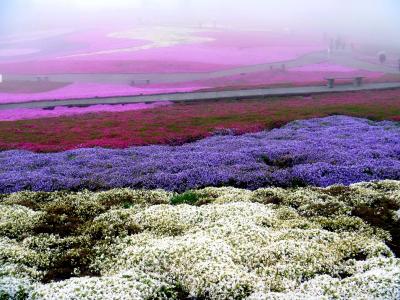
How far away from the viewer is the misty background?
6516 inches

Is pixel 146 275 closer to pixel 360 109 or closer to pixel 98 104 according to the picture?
pixel 360 109

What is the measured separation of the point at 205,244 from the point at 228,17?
185 metres

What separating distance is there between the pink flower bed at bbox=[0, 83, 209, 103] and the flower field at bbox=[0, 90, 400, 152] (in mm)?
9456

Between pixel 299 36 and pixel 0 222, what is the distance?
129789 millimetres

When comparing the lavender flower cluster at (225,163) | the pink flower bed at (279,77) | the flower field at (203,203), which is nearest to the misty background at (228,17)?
the pink flower bed at (279,77)

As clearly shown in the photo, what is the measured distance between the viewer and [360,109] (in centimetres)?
4150

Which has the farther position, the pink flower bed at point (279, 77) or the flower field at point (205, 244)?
the pink flower bed at point (279, 77)

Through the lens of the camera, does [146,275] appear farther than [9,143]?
No

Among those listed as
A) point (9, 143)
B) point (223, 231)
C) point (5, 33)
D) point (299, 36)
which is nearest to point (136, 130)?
A: point (9, 143)

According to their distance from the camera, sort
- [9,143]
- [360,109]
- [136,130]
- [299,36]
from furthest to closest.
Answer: [299,36] < [360,109] < [136,130] < [9,143]

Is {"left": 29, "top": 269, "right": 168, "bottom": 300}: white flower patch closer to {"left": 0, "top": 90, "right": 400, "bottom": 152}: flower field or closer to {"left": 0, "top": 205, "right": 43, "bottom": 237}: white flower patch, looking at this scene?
{"left": 0, "top": 205, "right": 43, "bottom": 237}: white flower patch

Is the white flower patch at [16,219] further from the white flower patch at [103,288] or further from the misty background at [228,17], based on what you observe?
the misty background at [228,17]

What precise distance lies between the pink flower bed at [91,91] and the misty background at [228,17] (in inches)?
3902

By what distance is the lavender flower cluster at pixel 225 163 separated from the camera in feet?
71.1
